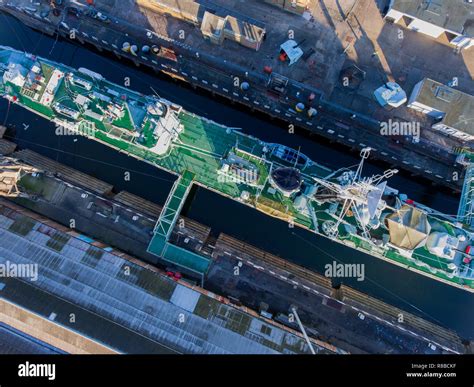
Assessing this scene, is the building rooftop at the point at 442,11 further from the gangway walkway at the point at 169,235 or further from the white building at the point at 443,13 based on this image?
the gangway walkway at the point at 169,235

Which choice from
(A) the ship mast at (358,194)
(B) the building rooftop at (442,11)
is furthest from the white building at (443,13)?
(A) the ship mast at (358,194)

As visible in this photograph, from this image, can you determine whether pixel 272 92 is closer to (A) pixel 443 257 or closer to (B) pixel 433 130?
(B) pixel 433 130

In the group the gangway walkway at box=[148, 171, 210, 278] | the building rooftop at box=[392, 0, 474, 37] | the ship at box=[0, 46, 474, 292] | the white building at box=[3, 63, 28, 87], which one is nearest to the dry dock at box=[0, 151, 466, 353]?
the gangway walkway at box=[148, 171, 210, 278]

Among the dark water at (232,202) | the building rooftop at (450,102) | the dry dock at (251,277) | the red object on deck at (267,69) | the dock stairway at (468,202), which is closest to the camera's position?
the dock stairway at (468,202)

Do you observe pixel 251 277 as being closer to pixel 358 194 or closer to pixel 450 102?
pixel 358 194

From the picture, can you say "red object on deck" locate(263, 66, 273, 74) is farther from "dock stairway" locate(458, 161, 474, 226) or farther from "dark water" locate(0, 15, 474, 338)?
"dock stairway" locate(458, 161, 474, 226)
